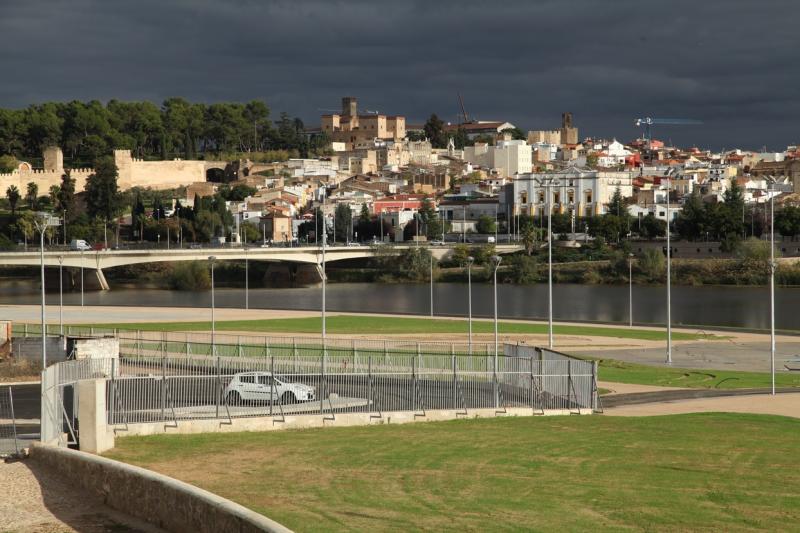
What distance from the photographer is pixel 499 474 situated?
615 inches

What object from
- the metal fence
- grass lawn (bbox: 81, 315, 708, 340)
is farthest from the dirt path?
grass lawn (bbox: 81, 315, 708, 340)

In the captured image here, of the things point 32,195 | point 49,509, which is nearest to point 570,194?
point 32,195

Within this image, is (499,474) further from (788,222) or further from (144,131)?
(144,131)

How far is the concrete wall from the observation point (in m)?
11.7

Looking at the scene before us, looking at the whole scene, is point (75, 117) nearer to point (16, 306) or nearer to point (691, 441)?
point (16, 306)

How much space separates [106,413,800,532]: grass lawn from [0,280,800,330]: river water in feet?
132

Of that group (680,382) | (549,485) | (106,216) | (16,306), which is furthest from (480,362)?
(106,216)

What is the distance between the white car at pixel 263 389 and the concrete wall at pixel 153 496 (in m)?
5.73

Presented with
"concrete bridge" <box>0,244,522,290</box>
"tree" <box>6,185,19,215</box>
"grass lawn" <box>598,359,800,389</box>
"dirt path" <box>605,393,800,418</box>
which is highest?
"tree" <box>6,185,19,215</box>

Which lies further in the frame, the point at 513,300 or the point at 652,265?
the point at 652,265

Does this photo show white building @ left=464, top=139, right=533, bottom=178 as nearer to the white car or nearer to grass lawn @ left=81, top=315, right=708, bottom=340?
grass lawn @ left=81, top=315, right=708, bottom=340

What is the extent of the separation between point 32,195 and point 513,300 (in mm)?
71958

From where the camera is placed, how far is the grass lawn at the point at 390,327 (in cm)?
4938

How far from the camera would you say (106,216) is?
11994 cm
